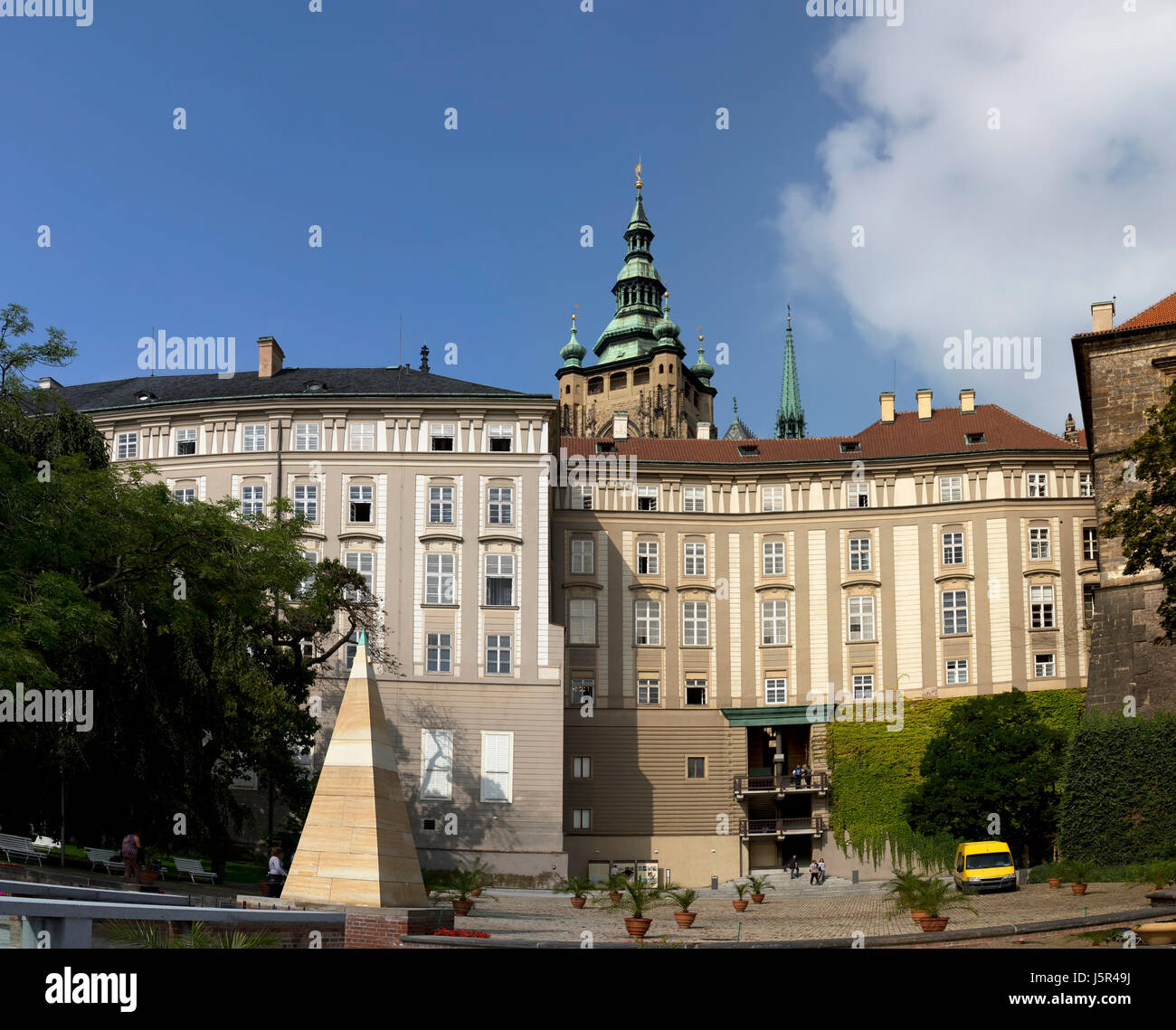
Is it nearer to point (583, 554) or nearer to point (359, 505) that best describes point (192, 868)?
point (359, 505)

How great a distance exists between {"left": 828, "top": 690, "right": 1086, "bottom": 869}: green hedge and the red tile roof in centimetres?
1292

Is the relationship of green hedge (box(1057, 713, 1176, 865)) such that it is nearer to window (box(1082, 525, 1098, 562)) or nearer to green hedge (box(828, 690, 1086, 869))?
green hedge (box(828, 690, 1086, 869))

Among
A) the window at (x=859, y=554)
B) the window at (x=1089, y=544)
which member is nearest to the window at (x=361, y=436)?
the window at (x=859, y=554)

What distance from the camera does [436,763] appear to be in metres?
57.7

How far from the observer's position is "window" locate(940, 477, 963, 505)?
2650 inches

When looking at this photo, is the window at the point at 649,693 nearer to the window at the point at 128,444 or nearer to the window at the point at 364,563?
the window at the point at 364,563

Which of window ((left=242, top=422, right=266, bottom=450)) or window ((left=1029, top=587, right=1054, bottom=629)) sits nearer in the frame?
window ((left=242, top=422, right=266, bottom=450))

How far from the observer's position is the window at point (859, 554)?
68.1 m

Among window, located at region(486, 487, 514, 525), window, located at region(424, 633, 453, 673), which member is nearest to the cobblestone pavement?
window, located at region(424, 633, 453, 673)

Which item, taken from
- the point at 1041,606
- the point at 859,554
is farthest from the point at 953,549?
the point at 1041,606

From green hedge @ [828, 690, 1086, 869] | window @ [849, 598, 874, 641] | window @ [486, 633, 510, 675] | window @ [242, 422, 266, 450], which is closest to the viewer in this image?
window @ [486, 633, 510, 675]

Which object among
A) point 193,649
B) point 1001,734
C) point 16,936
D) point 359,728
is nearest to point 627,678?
point 1001,734
